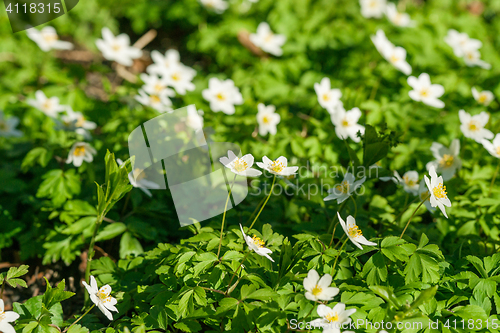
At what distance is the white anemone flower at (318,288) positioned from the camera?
160 centimetres

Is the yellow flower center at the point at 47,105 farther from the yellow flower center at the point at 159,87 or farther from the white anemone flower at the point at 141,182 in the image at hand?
the white anemone flower at the point at 141,182

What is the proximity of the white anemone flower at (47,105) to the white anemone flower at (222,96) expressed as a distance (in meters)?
1.36

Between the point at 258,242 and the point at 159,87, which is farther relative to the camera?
the point at 159,87

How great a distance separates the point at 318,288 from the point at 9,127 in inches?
124

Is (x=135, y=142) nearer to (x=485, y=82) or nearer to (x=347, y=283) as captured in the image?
(x=347, y=283)

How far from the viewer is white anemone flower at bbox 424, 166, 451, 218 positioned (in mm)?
1834

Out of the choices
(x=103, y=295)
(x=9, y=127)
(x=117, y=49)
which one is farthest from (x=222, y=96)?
(x=103, y=295)

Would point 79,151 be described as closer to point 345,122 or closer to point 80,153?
point 80,153

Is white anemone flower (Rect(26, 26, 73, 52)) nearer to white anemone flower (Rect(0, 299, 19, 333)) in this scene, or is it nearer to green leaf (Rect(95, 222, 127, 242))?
green leaf (Rect(95, 222, 127, 242))

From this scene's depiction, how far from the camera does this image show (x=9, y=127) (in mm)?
3377

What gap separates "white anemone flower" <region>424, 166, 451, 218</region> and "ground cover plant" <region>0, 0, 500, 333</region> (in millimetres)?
25

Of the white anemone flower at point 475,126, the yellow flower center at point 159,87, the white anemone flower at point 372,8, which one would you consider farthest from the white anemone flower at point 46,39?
the white anemone flower at point 475,126

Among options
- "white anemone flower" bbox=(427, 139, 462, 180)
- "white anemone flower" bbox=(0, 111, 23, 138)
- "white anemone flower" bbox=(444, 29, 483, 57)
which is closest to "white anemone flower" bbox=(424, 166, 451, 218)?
"white anemone flower" bbox=(427, 139, 462, 180)

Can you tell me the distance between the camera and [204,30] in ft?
15.3
